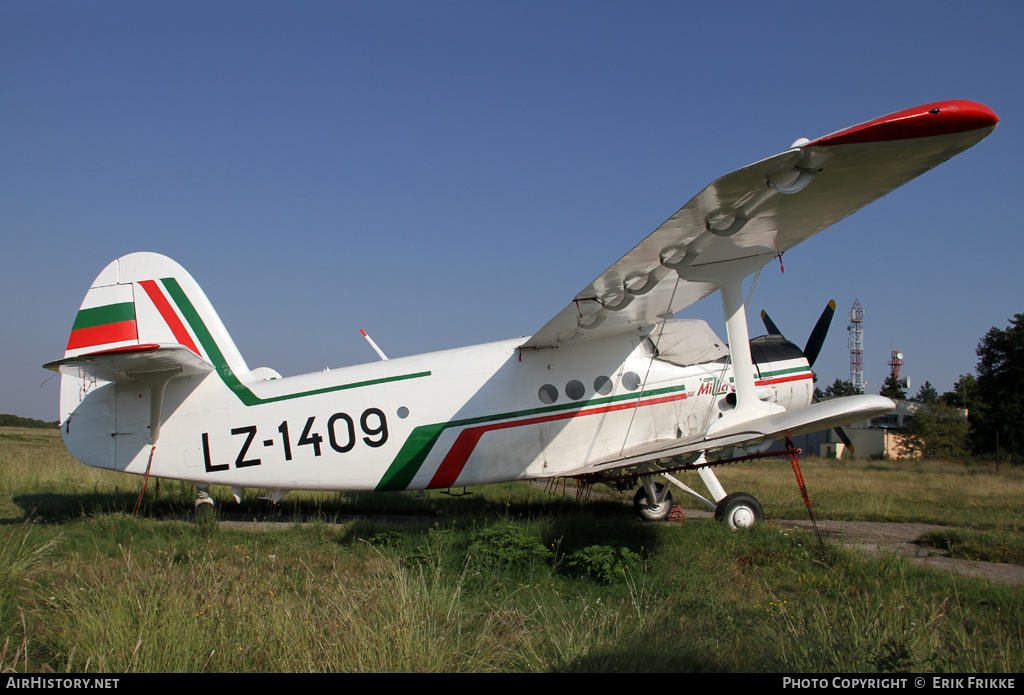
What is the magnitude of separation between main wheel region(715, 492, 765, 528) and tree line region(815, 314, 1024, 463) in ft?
112

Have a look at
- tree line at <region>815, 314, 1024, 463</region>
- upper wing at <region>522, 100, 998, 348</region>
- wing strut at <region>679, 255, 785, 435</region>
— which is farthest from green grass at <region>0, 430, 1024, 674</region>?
tree line at <region>815, 314, 1024, 463</region>

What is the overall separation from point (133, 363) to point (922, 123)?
9149 mm

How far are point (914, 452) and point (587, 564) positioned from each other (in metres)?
39.4

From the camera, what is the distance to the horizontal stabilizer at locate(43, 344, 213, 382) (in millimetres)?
7500

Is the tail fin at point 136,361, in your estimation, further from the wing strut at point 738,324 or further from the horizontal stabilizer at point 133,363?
the wing strut at point 738,324

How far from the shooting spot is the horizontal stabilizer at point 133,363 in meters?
7.50

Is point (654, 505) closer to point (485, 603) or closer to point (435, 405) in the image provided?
point (435, 405)

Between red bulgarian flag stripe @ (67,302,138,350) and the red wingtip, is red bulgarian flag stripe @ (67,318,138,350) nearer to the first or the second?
red bulgarian flag stripe @ (67,302,138,350)

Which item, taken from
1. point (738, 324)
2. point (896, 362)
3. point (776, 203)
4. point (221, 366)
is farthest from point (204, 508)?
point (896, 362)

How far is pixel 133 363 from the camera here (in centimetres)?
820

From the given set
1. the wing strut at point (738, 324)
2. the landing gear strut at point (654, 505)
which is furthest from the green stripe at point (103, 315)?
the landing gear strut at point (654, 505)

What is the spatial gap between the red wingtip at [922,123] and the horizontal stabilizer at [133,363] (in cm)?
793
